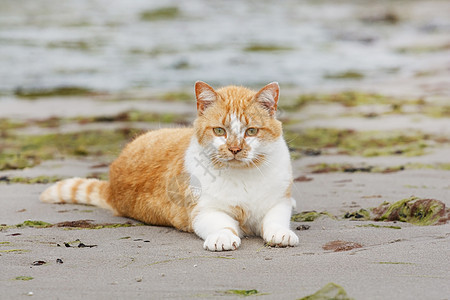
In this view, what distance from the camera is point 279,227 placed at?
4.21 meters

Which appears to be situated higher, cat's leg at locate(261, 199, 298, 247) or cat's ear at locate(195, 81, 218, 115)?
cat's ear at locate(195, 81, 218, 115)

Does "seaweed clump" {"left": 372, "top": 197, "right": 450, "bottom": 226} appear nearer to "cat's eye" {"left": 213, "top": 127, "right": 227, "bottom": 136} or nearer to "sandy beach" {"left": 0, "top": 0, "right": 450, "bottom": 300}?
"sandy beach" {"left": 0, "top": 0, "right": 450, "bottom": 300}

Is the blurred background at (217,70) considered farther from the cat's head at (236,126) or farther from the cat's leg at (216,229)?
the cat's leg at (216,229)

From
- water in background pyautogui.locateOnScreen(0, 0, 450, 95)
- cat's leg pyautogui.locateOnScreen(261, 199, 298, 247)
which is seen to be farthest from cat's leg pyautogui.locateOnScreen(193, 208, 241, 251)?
water in background pyautogui.locateOnScreen(0, 0, 450, 95)

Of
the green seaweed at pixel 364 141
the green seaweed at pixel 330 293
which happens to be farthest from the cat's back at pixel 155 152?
the green seaweed at pixel 364 141

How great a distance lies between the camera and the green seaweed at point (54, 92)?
13797 mm

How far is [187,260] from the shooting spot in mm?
3738

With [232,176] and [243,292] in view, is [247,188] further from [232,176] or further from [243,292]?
[243,292]

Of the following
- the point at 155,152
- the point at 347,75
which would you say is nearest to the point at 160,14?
the point at 347,75

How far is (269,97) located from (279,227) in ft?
3.22

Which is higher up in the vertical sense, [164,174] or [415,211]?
[164,174]

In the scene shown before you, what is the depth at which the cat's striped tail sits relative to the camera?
5.71 metres

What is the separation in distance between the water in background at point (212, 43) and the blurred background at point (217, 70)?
7cm

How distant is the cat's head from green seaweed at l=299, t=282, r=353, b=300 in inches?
61.2
